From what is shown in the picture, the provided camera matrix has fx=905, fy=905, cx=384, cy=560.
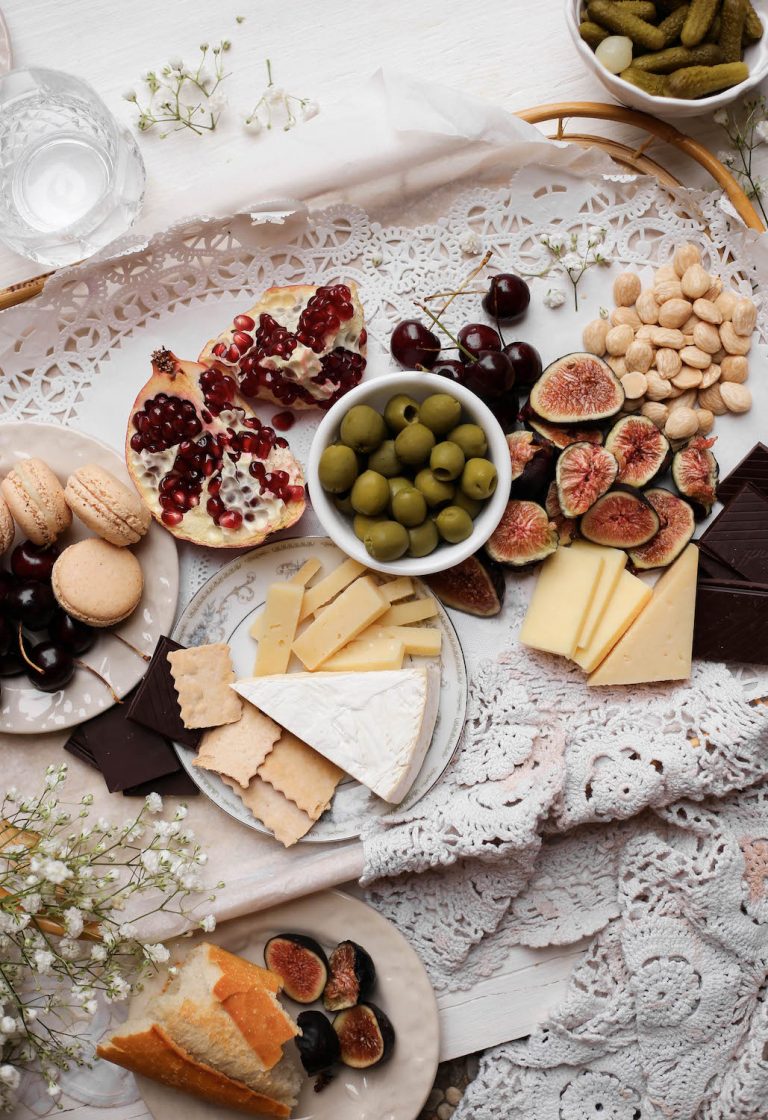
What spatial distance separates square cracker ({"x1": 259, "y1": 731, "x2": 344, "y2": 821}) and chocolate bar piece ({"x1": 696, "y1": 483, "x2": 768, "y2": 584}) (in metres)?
1.08

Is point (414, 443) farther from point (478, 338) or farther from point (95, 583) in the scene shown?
point (95, 583)

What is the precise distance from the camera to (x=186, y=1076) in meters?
1.99

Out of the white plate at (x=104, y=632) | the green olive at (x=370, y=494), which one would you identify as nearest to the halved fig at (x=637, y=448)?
the green olive at (x=370, y=494)

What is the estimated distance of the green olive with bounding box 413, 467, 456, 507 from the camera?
205 cm

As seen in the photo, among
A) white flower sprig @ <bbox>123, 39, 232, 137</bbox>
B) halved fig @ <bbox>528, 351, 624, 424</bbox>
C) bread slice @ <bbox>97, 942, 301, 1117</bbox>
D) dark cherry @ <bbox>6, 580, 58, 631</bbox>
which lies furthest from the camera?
white flower sprig @ <bbox>123, 39, 232, 137</bbox>

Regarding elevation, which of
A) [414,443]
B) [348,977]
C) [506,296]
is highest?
[506,296]

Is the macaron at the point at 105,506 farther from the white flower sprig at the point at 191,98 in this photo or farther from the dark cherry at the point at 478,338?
the white flower sprig at the point at 191,98

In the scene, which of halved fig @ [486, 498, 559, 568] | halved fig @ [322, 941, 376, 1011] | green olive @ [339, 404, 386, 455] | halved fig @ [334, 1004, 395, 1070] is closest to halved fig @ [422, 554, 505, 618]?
halved fig @ [486, 498, 559, 568]

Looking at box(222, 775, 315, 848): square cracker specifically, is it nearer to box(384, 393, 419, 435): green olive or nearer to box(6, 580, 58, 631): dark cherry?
box(6, 580, 58, 631): dark cherry

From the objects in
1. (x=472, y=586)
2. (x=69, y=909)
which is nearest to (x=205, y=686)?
(x=69, y=909)

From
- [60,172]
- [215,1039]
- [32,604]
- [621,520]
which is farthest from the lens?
[60,172]

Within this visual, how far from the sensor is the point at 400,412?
2.06m

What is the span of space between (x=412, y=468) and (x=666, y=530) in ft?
2.14

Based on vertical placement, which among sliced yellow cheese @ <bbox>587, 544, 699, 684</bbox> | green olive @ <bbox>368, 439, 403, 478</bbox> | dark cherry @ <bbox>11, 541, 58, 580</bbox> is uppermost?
green olive @ <bbox>368, 439, 403, 478</bbox>
